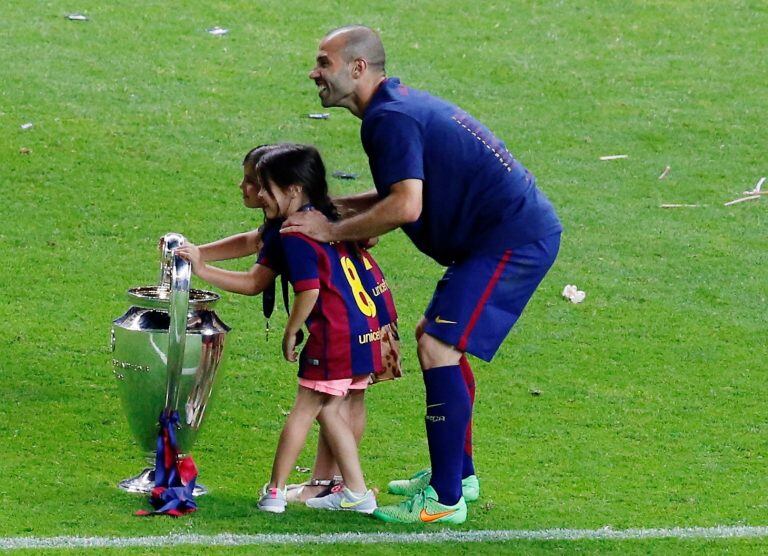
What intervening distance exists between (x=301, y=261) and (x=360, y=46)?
2.56ft

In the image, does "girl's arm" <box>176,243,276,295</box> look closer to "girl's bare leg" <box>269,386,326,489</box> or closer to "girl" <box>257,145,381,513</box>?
"girl" <box>257,145,381,513</box>

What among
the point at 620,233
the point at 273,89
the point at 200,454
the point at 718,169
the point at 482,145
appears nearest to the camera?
the point at 482,145

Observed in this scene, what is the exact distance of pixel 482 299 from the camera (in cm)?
486

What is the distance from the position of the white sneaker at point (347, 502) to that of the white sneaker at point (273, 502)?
14 centimetres

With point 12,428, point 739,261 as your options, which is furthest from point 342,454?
point 739,261

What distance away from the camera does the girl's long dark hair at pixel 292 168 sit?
4871 mm

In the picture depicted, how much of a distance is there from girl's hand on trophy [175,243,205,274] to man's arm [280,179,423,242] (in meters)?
0.32

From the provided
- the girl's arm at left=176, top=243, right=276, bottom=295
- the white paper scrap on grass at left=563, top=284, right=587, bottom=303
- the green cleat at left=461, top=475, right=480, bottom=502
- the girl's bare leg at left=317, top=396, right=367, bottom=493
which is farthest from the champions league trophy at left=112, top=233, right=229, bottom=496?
the white paper scrap on grass at left=563, top=284, right=587, bottom=303

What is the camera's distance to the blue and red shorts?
15.9 ft

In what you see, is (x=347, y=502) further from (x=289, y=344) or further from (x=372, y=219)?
(x=372, y=219)

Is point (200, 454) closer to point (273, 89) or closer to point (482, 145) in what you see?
point (482, 145)

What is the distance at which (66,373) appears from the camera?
6602 millimetres

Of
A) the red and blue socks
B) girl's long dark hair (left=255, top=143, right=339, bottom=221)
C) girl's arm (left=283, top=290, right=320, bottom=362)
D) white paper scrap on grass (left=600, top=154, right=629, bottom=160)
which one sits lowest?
white paper scrap on grass (left=600, top=154, right=629, bottom=160)

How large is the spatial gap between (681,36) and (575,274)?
510 centimetres
